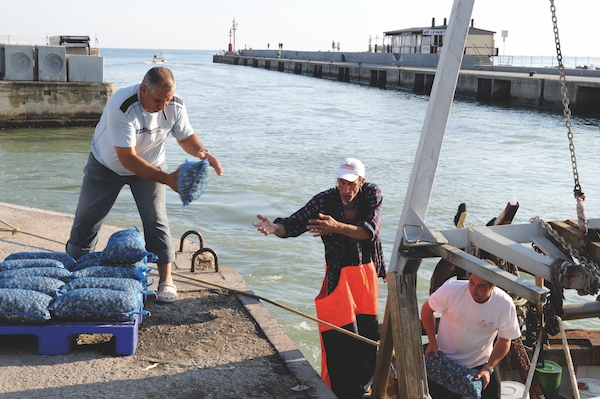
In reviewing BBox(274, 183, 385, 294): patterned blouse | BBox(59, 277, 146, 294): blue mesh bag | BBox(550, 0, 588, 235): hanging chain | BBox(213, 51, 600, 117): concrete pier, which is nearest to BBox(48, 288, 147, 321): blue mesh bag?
BBox(59, 277, 146, 294): blue mesh bag

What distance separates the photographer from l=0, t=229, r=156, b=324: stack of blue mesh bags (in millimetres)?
3648

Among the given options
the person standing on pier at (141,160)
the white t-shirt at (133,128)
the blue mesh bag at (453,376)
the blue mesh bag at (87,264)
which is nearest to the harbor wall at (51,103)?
the person standing on pier at (141,160)

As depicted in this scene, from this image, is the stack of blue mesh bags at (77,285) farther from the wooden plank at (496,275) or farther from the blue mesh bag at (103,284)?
the wooden plank at (496,275)

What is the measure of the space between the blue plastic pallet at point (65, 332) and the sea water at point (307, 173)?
2744 millimetres

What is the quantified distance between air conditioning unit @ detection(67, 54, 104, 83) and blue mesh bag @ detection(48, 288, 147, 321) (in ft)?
59.8

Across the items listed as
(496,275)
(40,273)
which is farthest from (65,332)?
(496,275)

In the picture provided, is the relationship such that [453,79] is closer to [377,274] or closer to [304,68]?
[377,274]

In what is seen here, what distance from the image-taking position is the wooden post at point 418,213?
3.19 m

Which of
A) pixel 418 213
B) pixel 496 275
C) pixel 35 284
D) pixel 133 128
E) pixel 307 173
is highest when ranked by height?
pixel 133 128

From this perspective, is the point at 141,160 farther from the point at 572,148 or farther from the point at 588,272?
the point at 588,272

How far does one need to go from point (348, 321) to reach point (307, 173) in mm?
11610

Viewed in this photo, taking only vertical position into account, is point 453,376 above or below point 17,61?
below

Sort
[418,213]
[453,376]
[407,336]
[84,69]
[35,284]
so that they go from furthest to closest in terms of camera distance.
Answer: [84,69] → [35,284] → [453,376] → [418,213] → [407,336]

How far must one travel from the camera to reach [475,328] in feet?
11.7
